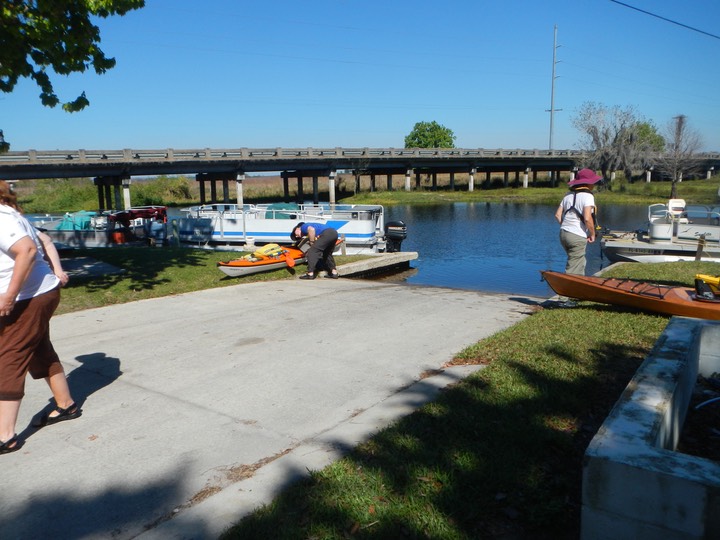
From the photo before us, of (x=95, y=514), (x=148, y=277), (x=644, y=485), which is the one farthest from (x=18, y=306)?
(x=148, y=277)

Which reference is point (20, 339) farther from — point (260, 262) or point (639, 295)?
point (260, 262)

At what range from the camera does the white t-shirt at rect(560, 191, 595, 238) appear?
8.40 metres

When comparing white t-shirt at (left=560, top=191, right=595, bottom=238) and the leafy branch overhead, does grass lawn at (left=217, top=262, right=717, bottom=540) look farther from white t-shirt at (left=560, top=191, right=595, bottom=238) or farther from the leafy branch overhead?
the leafy branch overhead

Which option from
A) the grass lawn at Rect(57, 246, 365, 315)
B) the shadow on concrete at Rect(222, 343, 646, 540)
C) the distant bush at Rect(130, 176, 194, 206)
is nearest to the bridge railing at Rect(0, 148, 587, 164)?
the distant bush at Rect(130, 176, 194, 206)

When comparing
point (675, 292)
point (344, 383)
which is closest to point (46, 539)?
point (344, 383)

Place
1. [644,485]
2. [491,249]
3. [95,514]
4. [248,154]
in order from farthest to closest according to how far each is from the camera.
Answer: [248,154] < [491,249] < [95,514] < [644,485]

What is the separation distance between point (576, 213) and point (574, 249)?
0.55 m

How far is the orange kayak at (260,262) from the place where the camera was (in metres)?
12.5

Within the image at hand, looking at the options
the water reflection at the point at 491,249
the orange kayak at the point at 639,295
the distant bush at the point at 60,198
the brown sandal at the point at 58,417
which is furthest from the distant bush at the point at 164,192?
the brown sandal at the point at 58,417

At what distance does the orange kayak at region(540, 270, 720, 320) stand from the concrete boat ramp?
0.91m

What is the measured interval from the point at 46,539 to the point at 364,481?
1.80 m

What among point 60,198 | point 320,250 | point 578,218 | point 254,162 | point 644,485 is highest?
point 254,162

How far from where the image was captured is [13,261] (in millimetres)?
4145

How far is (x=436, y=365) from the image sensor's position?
6.17 metres
